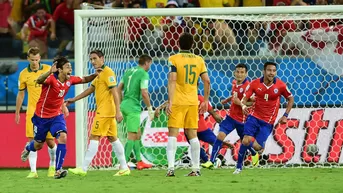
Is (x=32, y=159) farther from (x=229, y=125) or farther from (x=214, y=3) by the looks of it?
(x=214, y=3)

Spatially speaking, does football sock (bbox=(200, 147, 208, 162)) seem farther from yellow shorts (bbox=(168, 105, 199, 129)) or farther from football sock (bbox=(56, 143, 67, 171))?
football sock (bbox=(56, 143, 67, 171))

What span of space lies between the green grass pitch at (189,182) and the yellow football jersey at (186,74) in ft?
3.28

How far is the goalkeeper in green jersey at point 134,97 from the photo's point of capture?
14.1m

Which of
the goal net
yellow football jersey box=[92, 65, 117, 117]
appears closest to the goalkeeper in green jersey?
the goal net

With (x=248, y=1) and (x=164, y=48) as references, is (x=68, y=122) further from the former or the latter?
(x=248, y=1)

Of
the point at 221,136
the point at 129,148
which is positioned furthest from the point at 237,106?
the point at 129,148

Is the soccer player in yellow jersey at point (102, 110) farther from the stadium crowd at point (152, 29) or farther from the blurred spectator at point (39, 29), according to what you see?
the blurred spectator at point (39, 29)

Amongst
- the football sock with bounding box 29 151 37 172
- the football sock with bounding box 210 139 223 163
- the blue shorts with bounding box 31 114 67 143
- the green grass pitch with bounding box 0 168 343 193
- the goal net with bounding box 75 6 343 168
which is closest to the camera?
the green grass pitch with bounding box 0 168 343 193

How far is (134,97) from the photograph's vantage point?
47.0ft

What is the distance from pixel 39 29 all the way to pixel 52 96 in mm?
5803

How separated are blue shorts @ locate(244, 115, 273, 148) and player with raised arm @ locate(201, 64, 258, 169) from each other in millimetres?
848

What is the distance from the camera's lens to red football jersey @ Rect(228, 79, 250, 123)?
46.6 ft

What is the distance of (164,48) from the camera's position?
16.2 meters

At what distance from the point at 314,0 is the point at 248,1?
1271 mm
